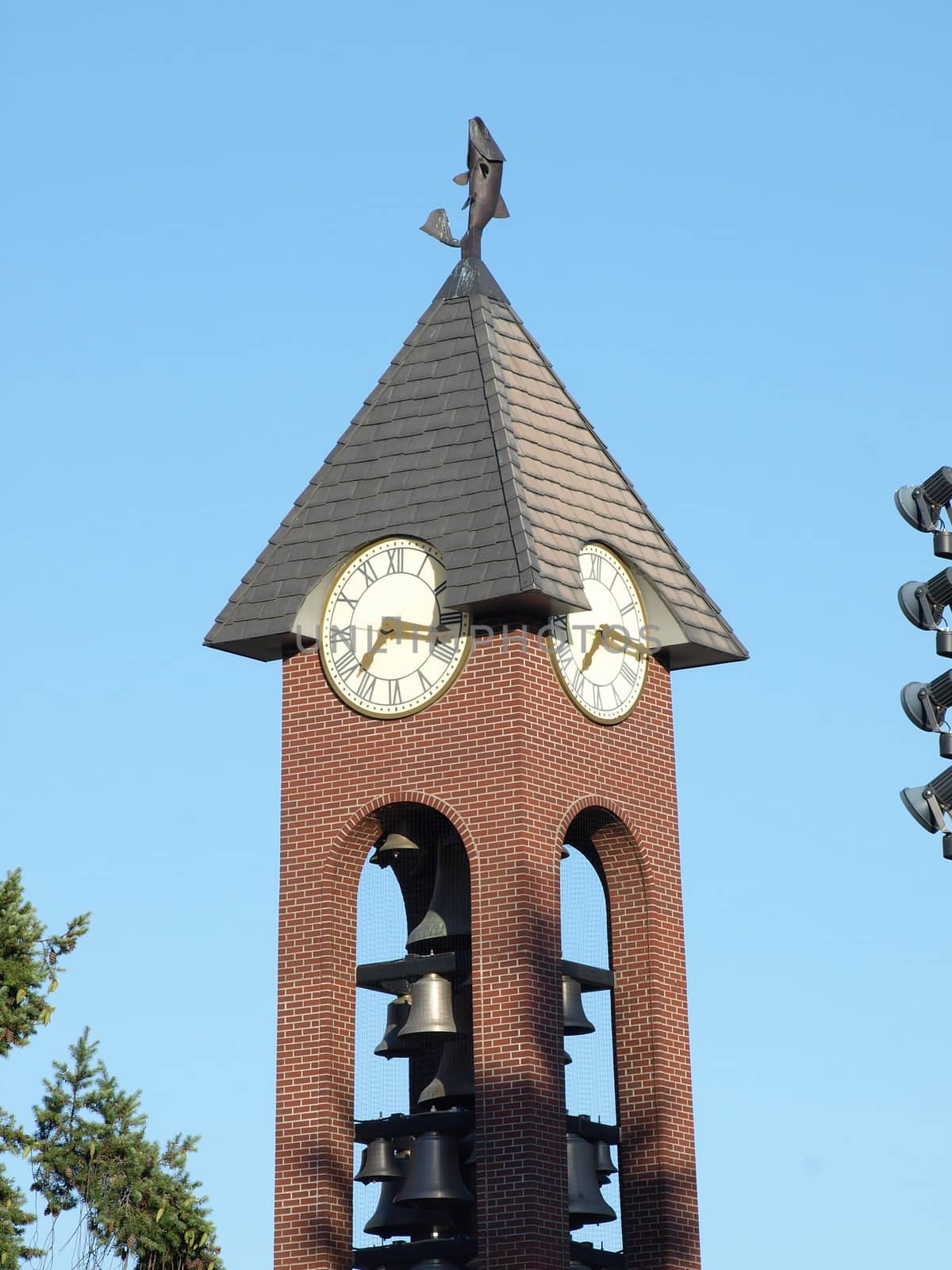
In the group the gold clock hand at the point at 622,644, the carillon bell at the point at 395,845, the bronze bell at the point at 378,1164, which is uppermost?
the gold clock hand at the point at 622,644

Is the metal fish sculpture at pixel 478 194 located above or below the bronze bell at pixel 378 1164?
above

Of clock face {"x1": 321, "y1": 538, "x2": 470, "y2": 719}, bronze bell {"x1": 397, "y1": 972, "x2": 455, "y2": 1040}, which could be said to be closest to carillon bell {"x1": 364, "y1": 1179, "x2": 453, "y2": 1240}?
bronze bell {"x1": 397, "y1": 972, "x2": 455, "y2": 1040}

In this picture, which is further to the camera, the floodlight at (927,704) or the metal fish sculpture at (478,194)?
the metal fish sculpture at (478,194)

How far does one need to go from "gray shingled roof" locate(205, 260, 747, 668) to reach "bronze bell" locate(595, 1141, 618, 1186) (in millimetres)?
5326

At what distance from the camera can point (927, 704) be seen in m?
23.1

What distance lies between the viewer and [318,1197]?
92.3ft

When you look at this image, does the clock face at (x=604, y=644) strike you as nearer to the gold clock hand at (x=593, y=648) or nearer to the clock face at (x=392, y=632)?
the gold clock hand at (x=593, y=648)

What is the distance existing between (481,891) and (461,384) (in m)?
5.97

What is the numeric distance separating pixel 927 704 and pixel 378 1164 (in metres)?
8.29

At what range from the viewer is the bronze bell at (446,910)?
28844 mm

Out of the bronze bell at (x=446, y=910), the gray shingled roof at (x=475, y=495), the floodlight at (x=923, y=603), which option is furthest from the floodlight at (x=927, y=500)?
the bronze bell at (x=446, y=910)

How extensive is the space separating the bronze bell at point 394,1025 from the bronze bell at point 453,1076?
1.73 feet

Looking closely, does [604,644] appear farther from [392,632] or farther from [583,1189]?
[583,1189]

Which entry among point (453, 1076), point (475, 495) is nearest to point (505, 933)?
point (453, 1076)
